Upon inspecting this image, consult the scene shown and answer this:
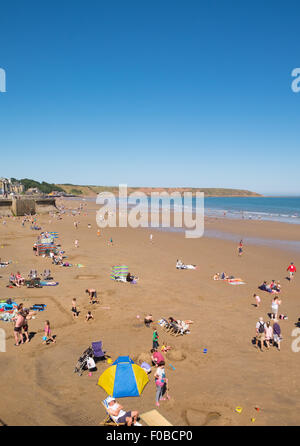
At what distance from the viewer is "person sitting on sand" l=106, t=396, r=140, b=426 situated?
6.71 metres

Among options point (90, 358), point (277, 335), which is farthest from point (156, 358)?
point (277, 335)

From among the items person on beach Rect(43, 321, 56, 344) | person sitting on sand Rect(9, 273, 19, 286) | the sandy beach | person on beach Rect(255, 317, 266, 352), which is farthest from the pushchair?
person sitting on sand Rect(9, 273, 19, 286)

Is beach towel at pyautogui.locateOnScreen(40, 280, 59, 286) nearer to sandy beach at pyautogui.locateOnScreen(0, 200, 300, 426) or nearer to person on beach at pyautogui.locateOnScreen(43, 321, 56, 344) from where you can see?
sandy beach at pyautogui.locateOnScreen(0, 200, 300, 426)

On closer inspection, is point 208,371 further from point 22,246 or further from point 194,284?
point 22,246

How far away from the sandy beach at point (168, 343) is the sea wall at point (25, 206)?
37.6 metres

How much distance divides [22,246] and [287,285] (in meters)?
24.9

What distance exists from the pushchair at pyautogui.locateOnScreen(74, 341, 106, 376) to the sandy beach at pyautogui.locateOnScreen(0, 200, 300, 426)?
24 cm

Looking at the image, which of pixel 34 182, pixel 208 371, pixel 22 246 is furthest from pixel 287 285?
pixel 34 182

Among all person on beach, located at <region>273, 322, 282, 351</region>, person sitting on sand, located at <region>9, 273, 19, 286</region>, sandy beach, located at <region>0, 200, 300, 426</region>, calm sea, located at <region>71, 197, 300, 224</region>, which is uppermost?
calm sea, located at <region>71, 197, 300, 224</region>

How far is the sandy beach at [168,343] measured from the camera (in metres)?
7.48

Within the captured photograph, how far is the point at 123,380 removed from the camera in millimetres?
8031

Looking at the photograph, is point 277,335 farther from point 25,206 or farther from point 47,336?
point 25,206

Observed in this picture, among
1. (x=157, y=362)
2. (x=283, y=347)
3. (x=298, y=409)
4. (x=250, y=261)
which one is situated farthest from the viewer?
(x=250, y=261)
